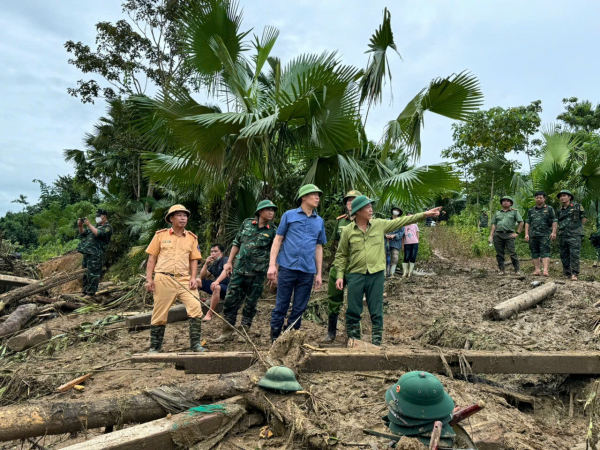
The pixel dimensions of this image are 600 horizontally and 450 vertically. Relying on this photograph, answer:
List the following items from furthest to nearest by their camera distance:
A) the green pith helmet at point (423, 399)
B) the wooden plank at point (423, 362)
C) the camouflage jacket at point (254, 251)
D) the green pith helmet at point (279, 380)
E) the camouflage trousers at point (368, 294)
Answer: the camouflage jacket at point (254, 251)
the camouflage trousers at point (368, 294)
the wooden plank at point (423, 362)
the green pith helmet at point (279, 380)
the green pith helmet at point (423, 399)

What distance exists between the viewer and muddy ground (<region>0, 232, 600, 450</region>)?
2.65 m

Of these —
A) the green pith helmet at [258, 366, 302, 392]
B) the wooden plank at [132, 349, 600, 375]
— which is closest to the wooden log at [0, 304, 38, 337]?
the wooden plank at [132, 349, 600, 375]

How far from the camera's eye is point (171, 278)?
449 cm

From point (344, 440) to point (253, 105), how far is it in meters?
5.85

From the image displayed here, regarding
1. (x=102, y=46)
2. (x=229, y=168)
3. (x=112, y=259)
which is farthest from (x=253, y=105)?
(x=102, y=46)

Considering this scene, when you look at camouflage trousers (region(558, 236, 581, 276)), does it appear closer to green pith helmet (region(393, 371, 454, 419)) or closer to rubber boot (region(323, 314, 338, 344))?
rubber boot (region(323, 314, 338, 344))

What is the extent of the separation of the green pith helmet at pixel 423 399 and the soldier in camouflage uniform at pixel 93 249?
7.69 m

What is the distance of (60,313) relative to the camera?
7355 millimetres

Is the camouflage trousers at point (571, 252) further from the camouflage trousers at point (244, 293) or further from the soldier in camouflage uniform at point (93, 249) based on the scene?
the soldier in camouflage uniform at point (93, 249)

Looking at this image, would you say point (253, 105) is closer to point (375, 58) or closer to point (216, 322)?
point (375, 58)

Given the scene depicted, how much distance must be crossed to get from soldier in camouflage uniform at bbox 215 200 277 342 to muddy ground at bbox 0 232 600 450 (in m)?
0.43

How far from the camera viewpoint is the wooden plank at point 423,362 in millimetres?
3297

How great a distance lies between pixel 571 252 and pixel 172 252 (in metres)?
7.51

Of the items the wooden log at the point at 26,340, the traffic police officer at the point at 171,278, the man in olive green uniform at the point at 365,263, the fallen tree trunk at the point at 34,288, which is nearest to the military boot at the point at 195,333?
the traffic police officer at the point at 171,278
